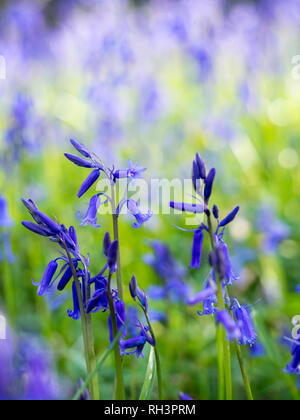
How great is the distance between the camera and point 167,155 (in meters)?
5.90

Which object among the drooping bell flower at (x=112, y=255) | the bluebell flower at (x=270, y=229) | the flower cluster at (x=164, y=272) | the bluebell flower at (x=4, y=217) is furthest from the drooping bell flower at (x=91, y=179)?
the bluebell flower at (x=270, y=229)

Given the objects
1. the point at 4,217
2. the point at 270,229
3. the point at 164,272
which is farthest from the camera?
the point at 270,229

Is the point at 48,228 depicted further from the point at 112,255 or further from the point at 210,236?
the point at 210,236

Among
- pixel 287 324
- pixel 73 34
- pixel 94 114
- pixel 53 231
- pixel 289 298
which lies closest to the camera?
pixel 53 231

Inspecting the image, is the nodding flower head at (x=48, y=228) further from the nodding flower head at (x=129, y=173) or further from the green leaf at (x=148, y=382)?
the green leaf at (x=148, y=382)

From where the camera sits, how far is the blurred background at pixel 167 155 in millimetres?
3070

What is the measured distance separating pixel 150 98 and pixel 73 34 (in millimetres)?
3519

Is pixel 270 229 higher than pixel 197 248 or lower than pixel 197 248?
higher

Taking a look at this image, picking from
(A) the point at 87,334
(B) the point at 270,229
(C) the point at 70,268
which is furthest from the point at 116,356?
(B) the point at 270,229

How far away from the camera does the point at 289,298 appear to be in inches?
137

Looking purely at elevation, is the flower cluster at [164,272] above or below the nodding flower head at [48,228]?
above

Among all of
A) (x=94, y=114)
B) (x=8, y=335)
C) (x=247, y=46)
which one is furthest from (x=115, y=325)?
(x=247, y=46)
